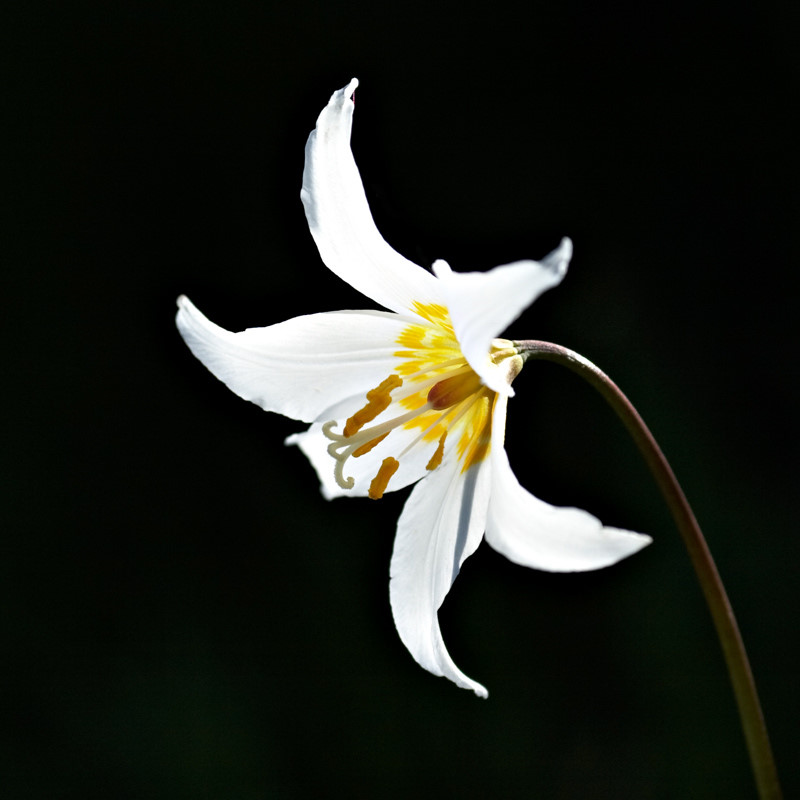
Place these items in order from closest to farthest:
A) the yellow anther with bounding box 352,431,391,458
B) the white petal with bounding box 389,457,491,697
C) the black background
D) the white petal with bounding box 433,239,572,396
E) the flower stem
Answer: the white petal with bounding box 433,239,572,396
the flower stem
the white petal with bounding box 389,457,491,697
the yellow anther with bounding box 352,431,391,458
the black background

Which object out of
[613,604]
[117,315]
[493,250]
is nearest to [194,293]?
[117,315]

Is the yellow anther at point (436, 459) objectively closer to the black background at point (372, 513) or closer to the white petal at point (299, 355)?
the white petal at point (299, 355)

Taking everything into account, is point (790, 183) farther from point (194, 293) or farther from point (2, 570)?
point (2, 570)

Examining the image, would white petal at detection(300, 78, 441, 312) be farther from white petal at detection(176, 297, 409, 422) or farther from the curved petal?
the curved petal

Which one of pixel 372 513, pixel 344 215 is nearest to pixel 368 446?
pixel 344 215

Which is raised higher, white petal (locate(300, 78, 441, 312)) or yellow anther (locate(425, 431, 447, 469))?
white petal (locate(300, 78, 441, 312))

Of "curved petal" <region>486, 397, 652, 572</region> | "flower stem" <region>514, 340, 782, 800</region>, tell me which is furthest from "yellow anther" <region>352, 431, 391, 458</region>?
"flower stem" <region>514, 340, 782, 800</region>

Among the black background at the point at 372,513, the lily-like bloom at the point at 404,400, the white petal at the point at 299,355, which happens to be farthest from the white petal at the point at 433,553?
the black background at the point at 372,513
